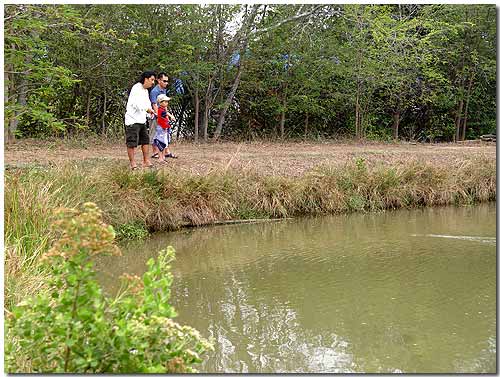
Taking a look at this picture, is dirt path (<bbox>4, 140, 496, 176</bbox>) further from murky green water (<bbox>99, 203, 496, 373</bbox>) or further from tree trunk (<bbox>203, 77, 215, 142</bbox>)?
murky green water (<bbox>99, 203, 496, 373</bbox>)

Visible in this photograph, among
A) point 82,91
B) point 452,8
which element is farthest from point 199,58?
point 452,8

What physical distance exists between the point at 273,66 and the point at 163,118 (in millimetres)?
Result: 6026

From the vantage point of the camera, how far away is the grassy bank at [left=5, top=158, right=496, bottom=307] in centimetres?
601

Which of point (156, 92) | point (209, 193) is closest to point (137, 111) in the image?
point (156, 92)

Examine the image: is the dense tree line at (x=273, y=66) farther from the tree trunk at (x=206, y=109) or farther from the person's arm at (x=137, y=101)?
the person's arm at (x=137, y=101)

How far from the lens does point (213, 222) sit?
885 cm

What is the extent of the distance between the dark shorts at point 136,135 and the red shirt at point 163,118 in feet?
2.94

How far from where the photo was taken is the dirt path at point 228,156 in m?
9.87

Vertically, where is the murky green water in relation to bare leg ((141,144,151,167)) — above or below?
below

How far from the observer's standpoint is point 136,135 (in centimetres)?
904

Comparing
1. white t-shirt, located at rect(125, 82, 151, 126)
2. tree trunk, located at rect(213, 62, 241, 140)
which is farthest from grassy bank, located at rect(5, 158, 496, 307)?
tree trunk, located at rect(213, 62, 241, 140)

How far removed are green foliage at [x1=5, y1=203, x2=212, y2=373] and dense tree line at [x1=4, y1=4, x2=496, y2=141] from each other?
9020 mm

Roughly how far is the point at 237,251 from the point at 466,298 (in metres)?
2.76

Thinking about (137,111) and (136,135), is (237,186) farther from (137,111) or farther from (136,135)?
(137,111)
